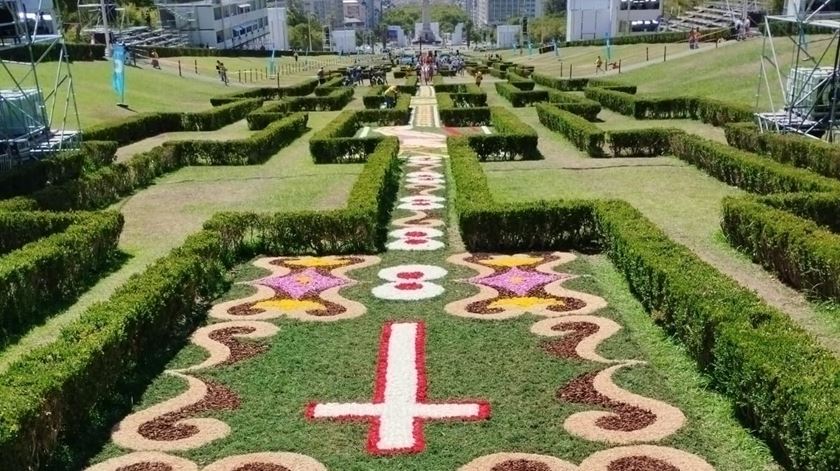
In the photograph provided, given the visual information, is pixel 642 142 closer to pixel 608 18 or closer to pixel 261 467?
pixel 261 467

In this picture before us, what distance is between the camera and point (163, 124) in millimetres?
29266

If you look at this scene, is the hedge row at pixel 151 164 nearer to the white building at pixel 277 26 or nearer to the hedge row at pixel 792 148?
the hedge row at pixel 792 148

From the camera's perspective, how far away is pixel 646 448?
619 centimetres

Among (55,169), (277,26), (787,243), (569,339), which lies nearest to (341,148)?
(55,169)

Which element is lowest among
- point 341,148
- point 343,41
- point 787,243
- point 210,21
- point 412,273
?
point 412,273

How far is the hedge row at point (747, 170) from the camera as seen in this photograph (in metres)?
13.8

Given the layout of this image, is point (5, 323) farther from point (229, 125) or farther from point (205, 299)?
point (229, 125)

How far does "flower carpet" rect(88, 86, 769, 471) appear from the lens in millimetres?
6223

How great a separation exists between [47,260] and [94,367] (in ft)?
13.2

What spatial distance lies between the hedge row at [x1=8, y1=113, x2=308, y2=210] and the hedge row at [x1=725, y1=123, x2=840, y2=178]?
496 inches

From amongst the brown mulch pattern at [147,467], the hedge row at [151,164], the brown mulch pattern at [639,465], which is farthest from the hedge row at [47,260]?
the brown mulch pattern at [639,465]

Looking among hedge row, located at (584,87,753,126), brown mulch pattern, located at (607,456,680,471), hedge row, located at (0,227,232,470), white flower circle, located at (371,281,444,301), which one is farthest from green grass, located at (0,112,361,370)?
hedge row, located at (584,87,753,126)

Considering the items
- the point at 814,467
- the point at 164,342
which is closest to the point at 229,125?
the point at 164,342

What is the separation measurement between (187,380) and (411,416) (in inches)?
91.5
